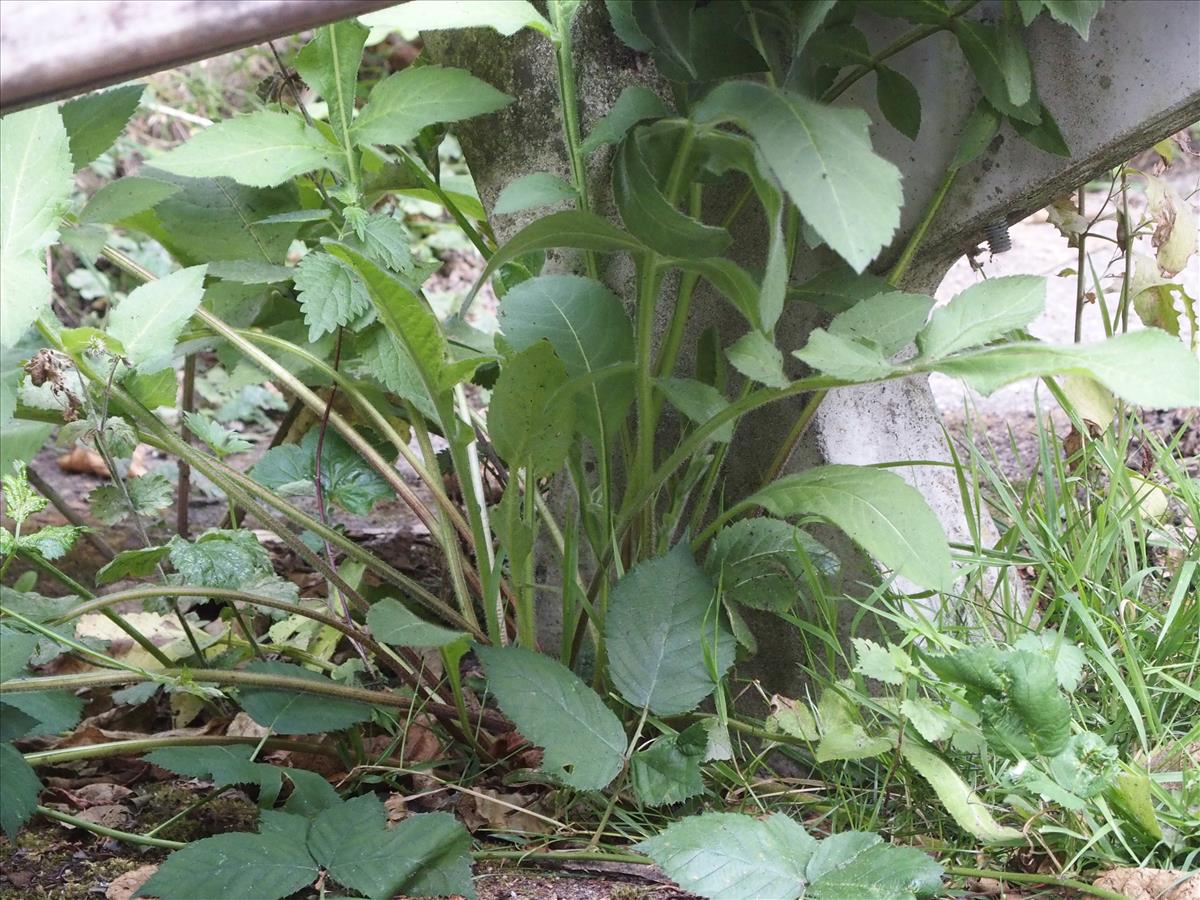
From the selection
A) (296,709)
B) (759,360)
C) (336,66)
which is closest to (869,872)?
(759,360)

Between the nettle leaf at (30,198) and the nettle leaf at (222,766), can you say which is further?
the nettle leaf at (222,766)

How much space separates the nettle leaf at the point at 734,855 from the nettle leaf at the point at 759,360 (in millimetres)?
440

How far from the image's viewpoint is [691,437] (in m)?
1.28

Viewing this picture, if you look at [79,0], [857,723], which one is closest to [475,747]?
[857,723]

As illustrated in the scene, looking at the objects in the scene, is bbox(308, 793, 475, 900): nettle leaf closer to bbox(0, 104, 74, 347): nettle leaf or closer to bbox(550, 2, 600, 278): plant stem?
bbox(0, 104, 74, 347): nettle leaf

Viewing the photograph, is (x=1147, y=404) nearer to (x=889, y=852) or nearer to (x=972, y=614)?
(x=889, y=852)

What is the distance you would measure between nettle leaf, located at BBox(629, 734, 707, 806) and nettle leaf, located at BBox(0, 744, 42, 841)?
2.25 ft

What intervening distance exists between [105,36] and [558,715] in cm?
85

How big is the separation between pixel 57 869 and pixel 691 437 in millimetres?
920

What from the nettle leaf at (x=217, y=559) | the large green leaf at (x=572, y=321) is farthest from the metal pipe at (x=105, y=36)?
the nettle leaf at (x=217, y=559)

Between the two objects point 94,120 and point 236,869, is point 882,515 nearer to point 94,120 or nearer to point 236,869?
point 236,869

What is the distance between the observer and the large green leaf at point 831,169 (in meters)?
0.88

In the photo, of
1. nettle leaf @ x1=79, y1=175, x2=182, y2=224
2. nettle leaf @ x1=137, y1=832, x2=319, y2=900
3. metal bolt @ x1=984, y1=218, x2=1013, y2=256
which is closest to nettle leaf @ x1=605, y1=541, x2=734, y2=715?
nettle leaf @ x1=137, y1=832, x2=319, y2=900

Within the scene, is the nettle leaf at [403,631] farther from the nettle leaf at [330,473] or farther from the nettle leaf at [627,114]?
the nettle leaf at [627,114]
